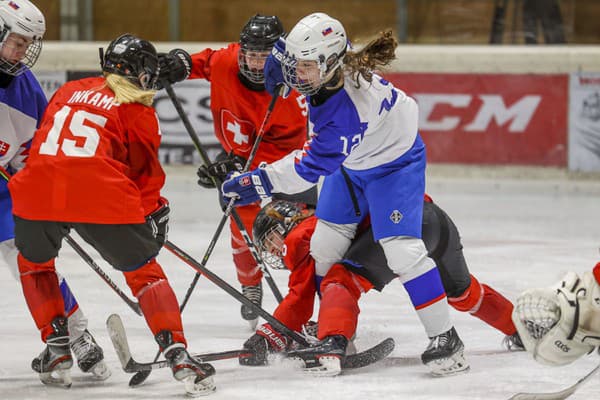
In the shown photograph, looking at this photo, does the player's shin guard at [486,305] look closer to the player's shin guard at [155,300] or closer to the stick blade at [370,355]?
the stick blade at [370,355]

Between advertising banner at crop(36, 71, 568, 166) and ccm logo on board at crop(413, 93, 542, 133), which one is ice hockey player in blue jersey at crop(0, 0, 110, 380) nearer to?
advertising banner at crop(36, 71, 568, 166)

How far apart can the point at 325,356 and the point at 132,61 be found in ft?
3.52

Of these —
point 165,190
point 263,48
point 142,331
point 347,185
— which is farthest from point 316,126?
point 165,190

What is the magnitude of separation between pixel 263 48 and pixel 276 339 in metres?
1.15

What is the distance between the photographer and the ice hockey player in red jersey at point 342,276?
3.56 m

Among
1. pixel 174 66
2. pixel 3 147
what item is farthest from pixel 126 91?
pixel 174 66

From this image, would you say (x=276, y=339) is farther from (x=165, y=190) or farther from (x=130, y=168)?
(x=165, y=190)

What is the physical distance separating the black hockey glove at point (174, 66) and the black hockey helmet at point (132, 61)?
90 centimetres

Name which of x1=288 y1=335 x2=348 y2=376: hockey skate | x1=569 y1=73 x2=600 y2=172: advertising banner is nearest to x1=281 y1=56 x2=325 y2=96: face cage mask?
x1=288 y1=335 x2=348 y2=376: hockey skate

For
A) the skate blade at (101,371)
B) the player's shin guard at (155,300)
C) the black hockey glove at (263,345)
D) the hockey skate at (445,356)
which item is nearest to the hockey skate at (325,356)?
the black hockey glove at (263,345)

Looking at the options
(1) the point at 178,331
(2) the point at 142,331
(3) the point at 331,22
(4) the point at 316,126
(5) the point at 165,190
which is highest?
(3) the point at 331,22

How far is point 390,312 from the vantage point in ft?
14.3

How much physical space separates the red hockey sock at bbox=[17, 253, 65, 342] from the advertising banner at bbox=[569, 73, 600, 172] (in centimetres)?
467

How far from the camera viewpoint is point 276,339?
362cm
